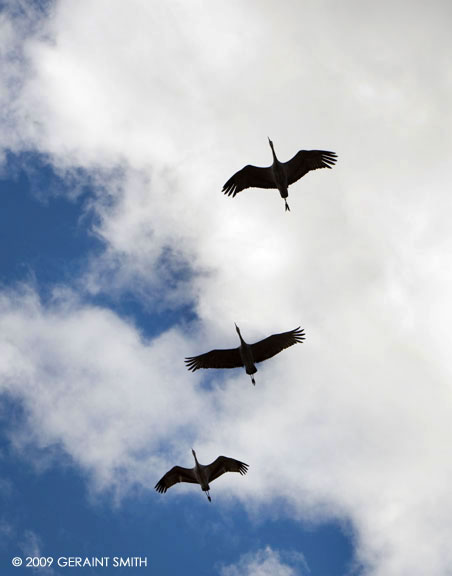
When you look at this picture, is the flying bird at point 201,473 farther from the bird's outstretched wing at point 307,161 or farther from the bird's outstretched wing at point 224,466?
the bird's outstretched wing at point 307,161

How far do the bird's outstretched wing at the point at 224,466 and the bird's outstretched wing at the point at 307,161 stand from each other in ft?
68.0

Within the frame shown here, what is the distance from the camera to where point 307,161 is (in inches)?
2307

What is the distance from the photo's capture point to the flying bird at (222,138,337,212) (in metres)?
58.2

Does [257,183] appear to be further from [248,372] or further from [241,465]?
[241,465]

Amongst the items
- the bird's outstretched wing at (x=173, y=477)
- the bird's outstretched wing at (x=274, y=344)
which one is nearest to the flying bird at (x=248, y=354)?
the bird's outstretched wing at (x=274, y=344)

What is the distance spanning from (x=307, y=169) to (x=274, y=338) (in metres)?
12.0

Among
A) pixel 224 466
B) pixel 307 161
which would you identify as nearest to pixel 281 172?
pixel 307 161

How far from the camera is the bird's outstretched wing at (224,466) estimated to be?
61312mm

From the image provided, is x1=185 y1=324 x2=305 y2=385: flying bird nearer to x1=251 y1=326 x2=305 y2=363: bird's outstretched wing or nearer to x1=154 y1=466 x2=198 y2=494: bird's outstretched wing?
x1=251 y1=326 x2=305 y2=363: bird's outstretched wing

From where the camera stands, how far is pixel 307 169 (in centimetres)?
5894

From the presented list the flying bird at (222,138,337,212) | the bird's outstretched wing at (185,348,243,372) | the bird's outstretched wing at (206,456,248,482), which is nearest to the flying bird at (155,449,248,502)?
the bird's outstretched wing at (206,456,248,482)

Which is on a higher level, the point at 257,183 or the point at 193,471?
the point at 257,183

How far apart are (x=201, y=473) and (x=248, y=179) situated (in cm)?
2130

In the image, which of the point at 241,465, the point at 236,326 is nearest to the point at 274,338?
the point at 236,326
